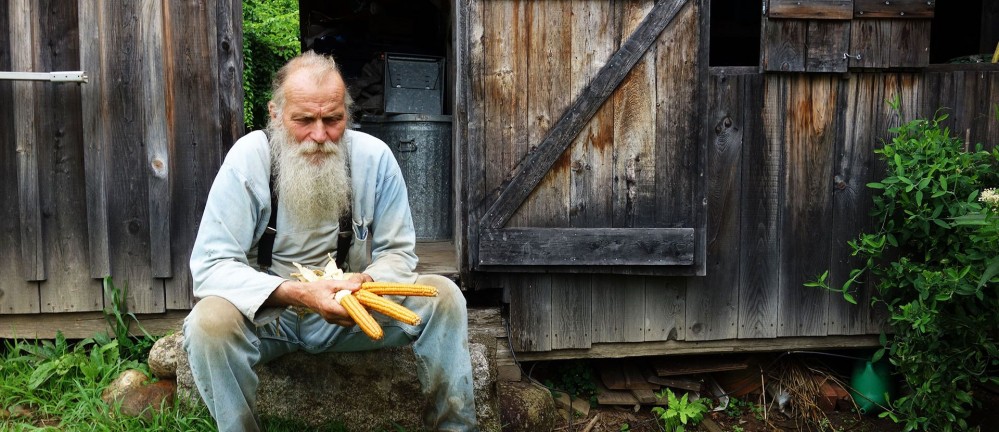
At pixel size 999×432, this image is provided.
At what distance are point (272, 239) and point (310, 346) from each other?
17.7 inches

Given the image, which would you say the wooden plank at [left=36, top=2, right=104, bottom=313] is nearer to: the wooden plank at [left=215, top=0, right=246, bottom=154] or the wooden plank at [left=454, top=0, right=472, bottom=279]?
the wooden plank at [left=215, top=0, right=246, bottom=154]

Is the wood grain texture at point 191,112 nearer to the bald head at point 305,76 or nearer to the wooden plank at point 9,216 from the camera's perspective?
the wooden plank at point 9,216

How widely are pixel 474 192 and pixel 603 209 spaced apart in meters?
0.68

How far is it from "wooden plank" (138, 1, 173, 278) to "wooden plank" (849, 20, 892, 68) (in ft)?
11.9

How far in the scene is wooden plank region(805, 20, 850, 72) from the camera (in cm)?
461

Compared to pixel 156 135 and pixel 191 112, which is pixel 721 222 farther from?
pixel 156 135

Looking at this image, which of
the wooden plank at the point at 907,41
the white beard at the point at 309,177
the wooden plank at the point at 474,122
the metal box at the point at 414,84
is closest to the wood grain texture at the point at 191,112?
the white beard at the point at 309,177

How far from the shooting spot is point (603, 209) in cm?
450

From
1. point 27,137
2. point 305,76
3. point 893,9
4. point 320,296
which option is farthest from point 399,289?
point 893,9

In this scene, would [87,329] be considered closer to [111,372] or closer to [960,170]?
[111,372]

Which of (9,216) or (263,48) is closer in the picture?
(9,216)

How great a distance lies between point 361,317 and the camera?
2867mm

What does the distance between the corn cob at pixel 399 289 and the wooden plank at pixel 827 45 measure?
2.68m

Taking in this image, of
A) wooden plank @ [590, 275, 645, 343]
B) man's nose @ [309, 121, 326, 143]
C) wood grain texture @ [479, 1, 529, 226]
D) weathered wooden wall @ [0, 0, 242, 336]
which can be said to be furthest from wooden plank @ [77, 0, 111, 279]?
wooden plank @ [590, 275, 645, 343]
